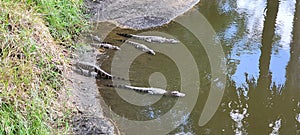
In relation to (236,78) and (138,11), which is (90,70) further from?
(138,11)

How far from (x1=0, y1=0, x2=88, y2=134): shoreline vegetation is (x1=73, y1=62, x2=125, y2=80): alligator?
43cm

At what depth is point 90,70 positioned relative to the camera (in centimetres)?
419

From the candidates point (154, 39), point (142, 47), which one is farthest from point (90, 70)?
point (154, 39)

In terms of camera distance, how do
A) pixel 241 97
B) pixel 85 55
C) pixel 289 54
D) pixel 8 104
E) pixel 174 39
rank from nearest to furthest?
pixel 8 104
pixel 241 97
pixel 85 55
pixel 289 54
pixel 174 39

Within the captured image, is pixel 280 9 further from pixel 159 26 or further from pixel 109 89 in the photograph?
pixel 109 89

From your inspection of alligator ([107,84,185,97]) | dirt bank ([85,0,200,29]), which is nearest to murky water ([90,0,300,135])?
alligator ([107,84,185,97])

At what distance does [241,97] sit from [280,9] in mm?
3270

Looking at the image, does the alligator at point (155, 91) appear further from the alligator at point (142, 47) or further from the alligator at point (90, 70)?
the alligator at point (142, 47)

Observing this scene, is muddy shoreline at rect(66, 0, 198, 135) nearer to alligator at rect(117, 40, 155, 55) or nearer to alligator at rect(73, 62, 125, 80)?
alligator at rect(73, 62, 125, 80)

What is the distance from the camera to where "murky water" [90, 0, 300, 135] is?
3457mm

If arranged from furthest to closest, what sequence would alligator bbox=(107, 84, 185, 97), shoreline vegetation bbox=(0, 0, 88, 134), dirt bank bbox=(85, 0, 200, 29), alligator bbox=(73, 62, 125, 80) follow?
dirt bank bbox=(85, 0, 200, 29), alligator bbox=(73, 62, 125, 80), alligator bbox=(107, 84, 185, 97), shoreline vegetation bbox=(0, 0, 88, 134)

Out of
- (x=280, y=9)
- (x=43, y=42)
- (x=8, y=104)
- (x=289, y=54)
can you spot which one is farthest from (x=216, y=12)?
(x=8, y=104)

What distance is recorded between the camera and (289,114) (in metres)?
3.59

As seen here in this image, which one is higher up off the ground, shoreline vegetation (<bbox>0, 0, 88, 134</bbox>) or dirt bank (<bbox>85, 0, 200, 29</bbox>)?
dirt bank (<bbox>85, 0, 200, 29</bbox>)
